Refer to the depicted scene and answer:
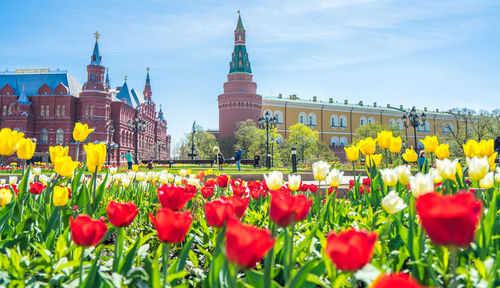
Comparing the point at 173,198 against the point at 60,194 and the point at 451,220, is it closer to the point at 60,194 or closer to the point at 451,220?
the point at 60,194

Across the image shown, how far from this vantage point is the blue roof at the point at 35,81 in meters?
44.7

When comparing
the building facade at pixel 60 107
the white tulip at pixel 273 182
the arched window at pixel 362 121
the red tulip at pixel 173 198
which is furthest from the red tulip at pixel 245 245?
the arched window at pixel 362 121

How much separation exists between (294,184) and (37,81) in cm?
5143

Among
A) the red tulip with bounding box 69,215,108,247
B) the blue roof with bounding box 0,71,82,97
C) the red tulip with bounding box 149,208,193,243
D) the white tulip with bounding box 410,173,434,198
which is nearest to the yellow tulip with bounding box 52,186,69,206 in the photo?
the red tulip with bounding box 69,215,108,247

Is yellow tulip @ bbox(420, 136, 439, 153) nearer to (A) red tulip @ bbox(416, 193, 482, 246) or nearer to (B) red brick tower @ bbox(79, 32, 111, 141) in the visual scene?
(A) red tulip @ bbox(416, 193, 482, 246)

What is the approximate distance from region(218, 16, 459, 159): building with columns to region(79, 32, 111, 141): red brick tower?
13.7m

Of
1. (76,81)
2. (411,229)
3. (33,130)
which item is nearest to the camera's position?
(411,229)

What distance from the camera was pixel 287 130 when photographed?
48781 mm

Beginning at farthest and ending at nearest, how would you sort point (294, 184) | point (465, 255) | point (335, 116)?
point (335, 116)
point (294, 184)
point (465, 255)

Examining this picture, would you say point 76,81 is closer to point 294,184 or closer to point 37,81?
point 37,81

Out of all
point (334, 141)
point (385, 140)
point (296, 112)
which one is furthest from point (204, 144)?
point (385, 140)

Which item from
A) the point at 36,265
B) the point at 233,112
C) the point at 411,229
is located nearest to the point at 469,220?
the point at 411,229

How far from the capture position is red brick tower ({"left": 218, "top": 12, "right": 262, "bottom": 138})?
148ft

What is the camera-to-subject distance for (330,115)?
52906mm
